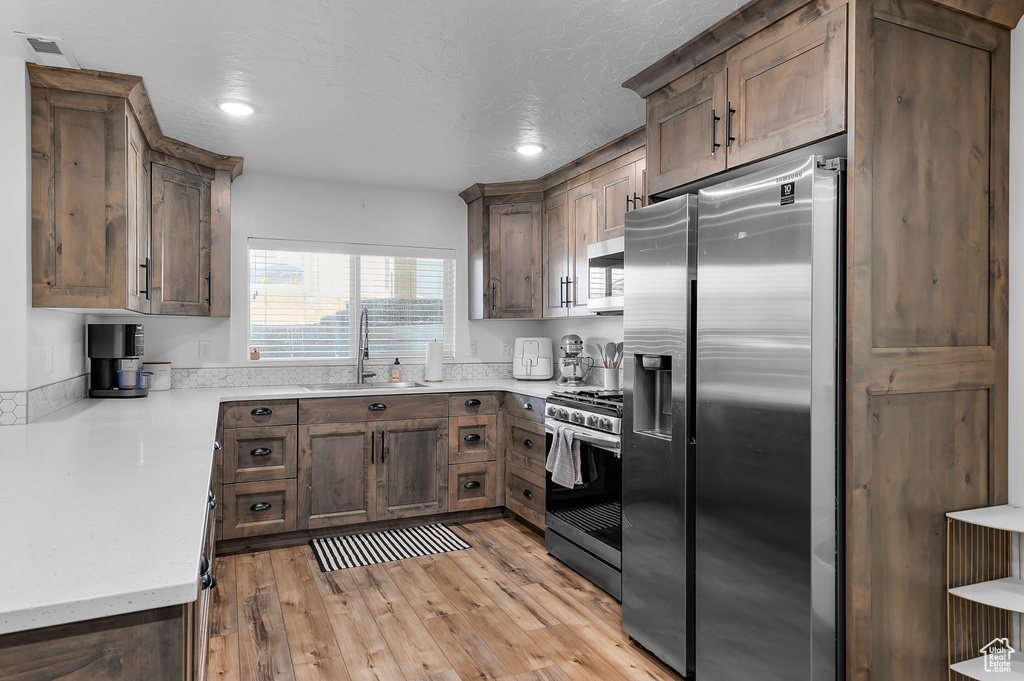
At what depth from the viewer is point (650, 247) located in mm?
2365

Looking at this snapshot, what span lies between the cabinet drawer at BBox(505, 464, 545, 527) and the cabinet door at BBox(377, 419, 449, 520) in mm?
Answer: 417

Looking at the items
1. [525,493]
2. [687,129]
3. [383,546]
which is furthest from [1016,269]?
[383,546]

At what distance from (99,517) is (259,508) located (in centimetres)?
253

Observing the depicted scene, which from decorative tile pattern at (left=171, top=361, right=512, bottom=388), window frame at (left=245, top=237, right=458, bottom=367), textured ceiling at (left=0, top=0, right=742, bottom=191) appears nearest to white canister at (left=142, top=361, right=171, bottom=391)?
decorative tile pattern at (left=171, top=361, right=512, bottom=388)

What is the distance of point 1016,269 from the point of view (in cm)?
200

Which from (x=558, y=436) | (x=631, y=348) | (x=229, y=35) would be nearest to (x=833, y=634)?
(x=631, y=348)

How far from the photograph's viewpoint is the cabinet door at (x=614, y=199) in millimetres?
3320

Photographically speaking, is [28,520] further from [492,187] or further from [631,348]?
[492,187]

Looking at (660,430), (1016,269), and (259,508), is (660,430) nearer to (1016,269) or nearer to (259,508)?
(1016,269)

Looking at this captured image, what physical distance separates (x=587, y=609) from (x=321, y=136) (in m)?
2.73

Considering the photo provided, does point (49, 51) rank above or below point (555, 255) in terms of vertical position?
above

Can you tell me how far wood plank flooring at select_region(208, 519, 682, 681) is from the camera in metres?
2.33

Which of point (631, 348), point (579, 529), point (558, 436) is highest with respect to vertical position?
point (631, 348)

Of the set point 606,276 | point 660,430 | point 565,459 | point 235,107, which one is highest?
point 235,107
